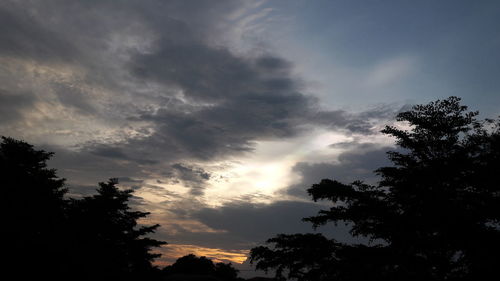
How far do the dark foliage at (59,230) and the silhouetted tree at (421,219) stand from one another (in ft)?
46.3

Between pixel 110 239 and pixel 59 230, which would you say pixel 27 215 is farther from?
pixel 110 239

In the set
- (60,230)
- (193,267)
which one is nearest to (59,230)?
(60,230)

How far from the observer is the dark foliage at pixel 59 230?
60.9 feet

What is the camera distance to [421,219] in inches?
495

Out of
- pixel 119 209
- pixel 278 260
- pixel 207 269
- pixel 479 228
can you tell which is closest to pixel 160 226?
pixel 119 209

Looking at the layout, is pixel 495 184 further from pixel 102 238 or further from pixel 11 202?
pixel 102 238

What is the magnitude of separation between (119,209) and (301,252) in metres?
23.1

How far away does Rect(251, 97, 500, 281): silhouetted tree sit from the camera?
11.5 metres

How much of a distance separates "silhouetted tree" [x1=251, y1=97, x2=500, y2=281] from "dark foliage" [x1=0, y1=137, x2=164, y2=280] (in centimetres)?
1411

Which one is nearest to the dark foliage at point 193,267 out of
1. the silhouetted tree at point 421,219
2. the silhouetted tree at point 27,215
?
the silhouetted tree at point 27,215

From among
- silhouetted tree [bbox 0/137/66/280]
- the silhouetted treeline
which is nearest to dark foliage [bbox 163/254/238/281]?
the silhouetted treeline

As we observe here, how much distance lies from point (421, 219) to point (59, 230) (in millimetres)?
23868

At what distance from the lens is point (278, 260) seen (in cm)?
1489

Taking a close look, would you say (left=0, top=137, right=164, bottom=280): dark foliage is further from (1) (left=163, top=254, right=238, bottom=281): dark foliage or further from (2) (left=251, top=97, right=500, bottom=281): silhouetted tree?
(2) (left=251, top=97, right=500, bottom=281): silhouetted tree
